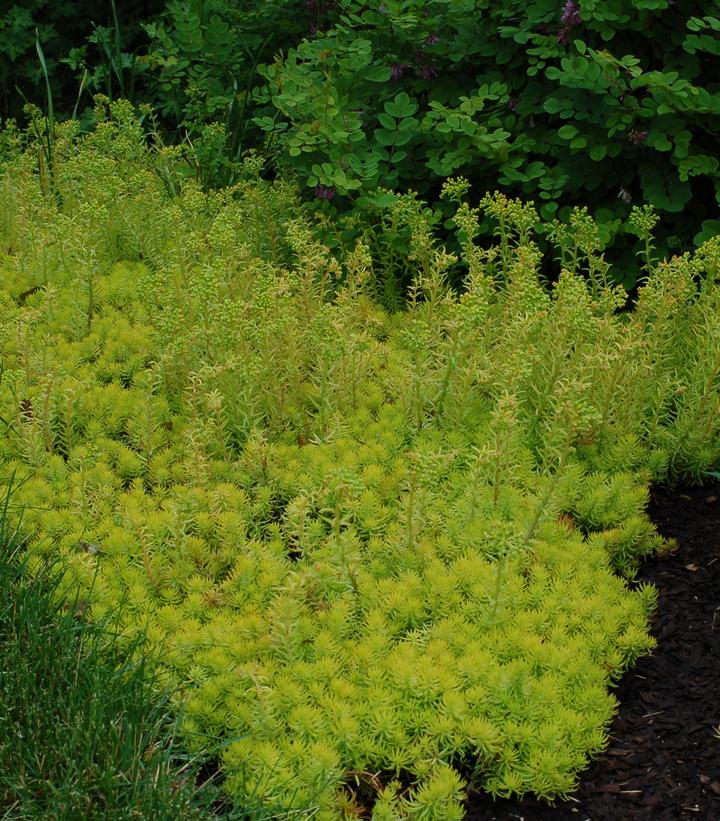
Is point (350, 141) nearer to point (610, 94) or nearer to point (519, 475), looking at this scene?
point (610, 94)

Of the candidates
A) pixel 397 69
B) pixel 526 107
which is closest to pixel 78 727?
pixel 526 107

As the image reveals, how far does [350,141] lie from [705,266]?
178 centimetres

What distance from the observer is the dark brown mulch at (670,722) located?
282cm

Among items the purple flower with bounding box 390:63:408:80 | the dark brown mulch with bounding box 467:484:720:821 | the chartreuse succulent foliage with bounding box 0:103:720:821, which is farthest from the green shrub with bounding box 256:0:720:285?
the dark brown mulch with bounding box 467:484:720:821

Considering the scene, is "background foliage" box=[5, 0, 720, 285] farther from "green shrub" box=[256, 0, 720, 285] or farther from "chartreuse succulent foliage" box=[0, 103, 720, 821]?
"chartreuse succulent foliage" box=[0, 103, 720, 821]

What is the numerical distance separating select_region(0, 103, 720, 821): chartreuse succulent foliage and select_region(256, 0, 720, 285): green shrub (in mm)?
316

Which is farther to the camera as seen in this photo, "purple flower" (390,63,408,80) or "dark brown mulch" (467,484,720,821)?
"purple flower" (390,63,408,80)

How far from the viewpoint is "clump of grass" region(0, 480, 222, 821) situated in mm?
2588

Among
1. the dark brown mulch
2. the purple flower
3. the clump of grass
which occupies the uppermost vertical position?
the purple flower

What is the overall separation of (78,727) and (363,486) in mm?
1264

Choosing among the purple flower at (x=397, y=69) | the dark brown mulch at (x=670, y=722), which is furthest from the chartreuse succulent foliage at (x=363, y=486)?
the purple flower at (x=397, y=69)

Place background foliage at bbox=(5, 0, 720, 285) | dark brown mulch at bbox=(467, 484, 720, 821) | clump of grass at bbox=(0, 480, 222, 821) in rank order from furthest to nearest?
background foliage at bbox=(5, 0, 720, 285) → dark brown mulch at bbox=(467, 484, 720, 821) → clump of grass at bbox=(0, 480, 222, 821)

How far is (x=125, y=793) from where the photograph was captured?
8.61 ft

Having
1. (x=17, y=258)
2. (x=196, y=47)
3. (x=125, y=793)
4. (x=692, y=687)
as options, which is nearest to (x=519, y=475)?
(x=692, y=687)
